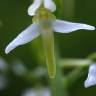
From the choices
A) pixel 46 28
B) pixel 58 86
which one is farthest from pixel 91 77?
pixel 58 86

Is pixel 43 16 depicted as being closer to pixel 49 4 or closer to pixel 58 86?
pixel 49 4

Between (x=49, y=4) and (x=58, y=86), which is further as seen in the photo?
(x=58, y=86)

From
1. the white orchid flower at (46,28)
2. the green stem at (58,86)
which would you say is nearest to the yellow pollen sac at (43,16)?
the white orchid flower at (46,28)

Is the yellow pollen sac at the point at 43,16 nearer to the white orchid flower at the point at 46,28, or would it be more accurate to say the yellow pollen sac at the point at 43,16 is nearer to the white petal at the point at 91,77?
the white orchid flower at the point at 46,28

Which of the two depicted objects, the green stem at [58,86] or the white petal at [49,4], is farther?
the green stem at [58,86]

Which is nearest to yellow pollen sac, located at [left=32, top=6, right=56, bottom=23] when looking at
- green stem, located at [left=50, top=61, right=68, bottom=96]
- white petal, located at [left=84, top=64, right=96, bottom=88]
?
white petal, located at [left=84, top=64, right=96, bottom=88]

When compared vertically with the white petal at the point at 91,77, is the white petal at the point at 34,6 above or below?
above

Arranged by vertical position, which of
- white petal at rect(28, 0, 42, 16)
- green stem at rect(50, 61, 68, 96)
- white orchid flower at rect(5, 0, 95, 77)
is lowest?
green stem at rect(50, 61, 68, 96)

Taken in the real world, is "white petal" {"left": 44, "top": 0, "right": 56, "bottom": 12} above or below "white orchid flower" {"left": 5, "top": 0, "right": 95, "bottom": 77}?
above

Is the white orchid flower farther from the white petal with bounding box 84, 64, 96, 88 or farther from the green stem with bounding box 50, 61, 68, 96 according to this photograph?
the green stem with bounding box 50, 61, 68, 96

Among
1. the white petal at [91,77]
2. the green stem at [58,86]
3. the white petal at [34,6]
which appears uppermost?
the white petal at [34,6]
